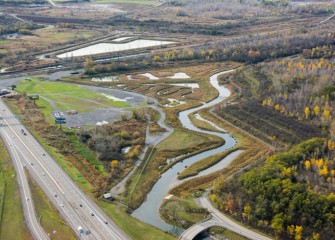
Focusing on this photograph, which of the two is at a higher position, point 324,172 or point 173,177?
point 324,172

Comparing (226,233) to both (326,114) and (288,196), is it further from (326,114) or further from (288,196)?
(326,114)

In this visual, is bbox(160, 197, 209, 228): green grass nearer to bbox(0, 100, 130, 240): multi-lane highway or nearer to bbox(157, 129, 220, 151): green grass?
bbox(0, 100, 130, 240): multi-lane highway

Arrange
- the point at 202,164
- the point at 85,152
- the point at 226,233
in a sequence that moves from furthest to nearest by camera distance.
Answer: the point at 85,152, the point at 202,164, the point at 226,233

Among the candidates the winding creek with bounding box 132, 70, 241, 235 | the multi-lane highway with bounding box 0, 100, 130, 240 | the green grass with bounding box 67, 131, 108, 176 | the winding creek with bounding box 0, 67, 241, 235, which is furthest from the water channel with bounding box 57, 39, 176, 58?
the multi-lane highway with bounding box 0, 100, 130, 240

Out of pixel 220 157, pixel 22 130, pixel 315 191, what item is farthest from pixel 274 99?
pixel 22 130

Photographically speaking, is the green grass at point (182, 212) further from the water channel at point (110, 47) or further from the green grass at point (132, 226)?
the water channel at point (110, 47)

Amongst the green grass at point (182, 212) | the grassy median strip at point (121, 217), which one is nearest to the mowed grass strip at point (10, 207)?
the grassy median strip at point (121, 217)

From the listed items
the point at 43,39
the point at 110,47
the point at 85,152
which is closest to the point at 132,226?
the point at 85,152
